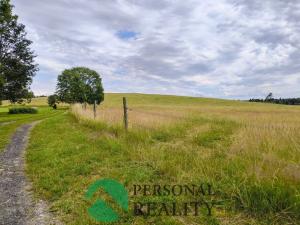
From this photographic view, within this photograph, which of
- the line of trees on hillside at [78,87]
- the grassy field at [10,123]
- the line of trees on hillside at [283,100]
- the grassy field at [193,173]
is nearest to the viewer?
the grassy field at [193,173]

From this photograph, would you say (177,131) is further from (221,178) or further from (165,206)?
(165,206)

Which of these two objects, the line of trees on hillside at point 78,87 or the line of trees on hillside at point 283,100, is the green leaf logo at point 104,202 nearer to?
the line of trees on hillside at point 78,87

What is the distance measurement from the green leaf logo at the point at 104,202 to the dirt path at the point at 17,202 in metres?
0.63

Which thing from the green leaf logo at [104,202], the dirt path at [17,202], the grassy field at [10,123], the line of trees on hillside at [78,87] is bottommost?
the grassy field at [10,123]

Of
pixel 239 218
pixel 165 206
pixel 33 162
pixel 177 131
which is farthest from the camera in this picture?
pixel 177 131

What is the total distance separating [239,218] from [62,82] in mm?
71583

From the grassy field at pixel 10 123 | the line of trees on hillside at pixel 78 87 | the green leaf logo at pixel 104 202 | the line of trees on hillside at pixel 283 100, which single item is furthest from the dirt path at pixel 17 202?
the line of trees on hillside at pixel 283 100

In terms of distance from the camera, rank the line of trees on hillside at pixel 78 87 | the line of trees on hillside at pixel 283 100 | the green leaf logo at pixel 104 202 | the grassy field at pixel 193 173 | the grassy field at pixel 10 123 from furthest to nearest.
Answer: the line of trees on hillside at pixel 283 100 → the line of trees on hillside at pixel 78 87 → the grassy field at pixel 10 123 → the green leaf logo at pixel 104 202 → the grassy field at pixel 193 173

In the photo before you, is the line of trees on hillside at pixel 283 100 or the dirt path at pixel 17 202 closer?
the dirt path at pixel 17 202

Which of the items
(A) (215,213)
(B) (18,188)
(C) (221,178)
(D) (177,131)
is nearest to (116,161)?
(B) (18,188)

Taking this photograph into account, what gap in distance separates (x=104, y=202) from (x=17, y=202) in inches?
65.2

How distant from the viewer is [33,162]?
7.77 m

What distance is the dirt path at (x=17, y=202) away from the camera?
415cm

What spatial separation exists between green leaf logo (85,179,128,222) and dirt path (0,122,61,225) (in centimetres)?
63
